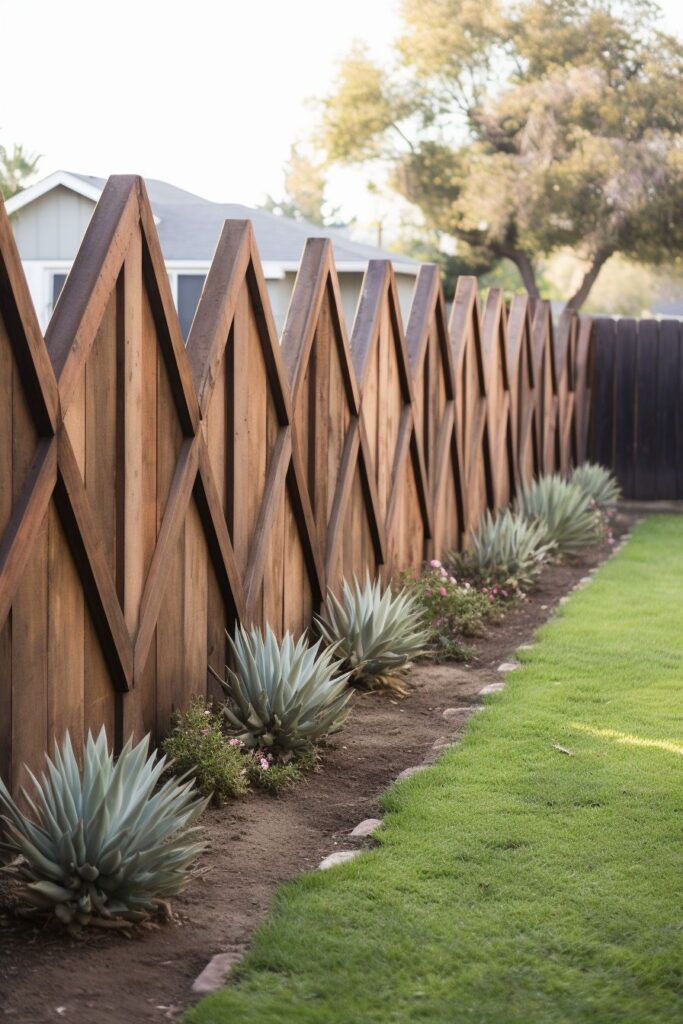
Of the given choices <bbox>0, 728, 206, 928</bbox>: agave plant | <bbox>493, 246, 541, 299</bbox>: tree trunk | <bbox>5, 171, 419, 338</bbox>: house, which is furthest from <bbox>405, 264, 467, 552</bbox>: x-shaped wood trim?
<bbox>493, 246, 541, 299</bbox>: tree trunk

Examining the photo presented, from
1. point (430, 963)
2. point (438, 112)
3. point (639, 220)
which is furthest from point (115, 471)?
point (438, 112)

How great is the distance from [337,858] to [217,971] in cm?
94

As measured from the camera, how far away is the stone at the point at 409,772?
5281 mm

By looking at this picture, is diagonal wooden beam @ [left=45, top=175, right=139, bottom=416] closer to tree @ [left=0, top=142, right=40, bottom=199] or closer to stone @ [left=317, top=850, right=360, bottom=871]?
tree @ [left=0, top=142, right=40, bottom=199]

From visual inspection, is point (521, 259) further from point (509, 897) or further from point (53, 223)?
point (509, 897)

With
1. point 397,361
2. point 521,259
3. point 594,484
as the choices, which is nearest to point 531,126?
point 521,259

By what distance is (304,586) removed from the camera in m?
6.66

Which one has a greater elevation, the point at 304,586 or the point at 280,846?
the point at 304,586

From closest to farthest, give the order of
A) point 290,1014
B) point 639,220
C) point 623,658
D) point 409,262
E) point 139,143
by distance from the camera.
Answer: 1. point 290,1014
2. point 623,658
3. point 409,262
4. point 639,220
5. point 139,143

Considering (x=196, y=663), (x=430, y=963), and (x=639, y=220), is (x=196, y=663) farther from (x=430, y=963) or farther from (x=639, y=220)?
(x=639, y=220)

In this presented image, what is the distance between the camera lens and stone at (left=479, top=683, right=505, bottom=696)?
6.79m

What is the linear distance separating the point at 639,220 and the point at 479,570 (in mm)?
34374

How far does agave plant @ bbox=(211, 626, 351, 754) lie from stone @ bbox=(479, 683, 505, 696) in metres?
1.45

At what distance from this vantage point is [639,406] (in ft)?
57.9
